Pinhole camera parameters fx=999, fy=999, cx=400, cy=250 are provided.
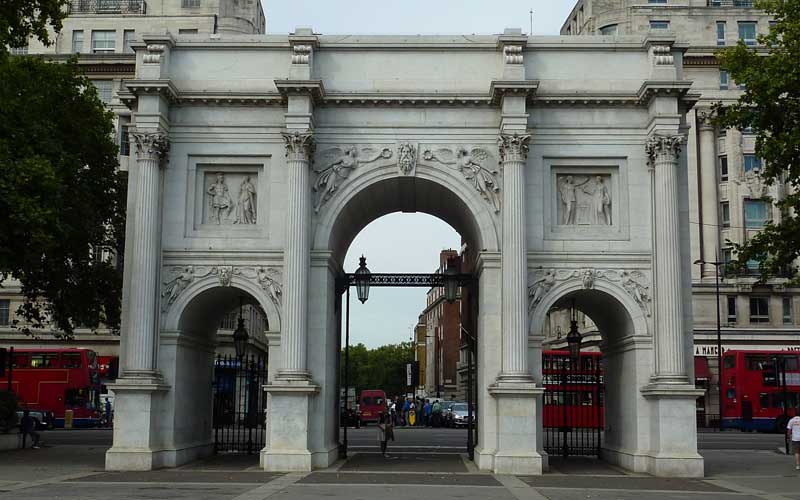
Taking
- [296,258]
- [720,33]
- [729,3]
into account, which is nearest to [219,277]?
[296,258]

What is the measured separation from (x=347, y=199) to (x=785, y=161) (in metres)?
14.2

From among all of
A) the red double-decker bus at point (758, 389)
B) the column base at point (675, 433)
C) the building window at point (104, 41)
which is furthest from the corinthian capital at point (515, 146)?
the building window at point (104, 41)

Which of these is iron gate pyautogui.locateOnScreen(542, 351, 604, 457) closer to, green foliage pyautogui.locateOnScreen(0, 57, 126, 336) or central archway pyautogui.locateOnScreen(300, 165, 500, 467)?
central archway pyautogui.locateOnScreen(300, 165, 500, 467)

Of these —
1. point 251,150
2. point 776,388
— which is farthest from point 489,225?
point 776,388

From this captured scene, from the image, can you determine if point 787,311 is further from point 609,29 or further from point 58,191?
point 58,191

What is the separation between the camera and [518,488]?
2319 cm

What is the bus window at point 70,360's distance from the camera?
5594 cm

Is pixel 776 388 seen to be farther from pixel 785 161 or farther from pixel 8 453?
pixel 8 453

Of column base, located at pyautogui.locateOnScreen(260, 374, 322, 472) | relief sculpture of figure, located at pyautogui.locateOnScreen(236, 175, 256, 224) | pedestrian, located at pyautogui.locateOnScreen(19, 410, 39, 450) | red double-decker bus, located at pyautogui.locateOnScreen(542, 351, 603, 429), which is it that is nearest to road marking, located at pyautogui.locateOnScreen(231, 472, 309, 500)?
column base, located at pyautogui.locateOnScreen(260, 374, 322, 472)

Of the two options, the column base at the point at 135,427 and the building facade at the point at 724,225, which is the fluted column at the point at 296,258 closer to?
the column base at the point at 135,427

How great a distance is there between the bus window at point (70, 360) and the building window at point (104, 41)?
25.4 metres

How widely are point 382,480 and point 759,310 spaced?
4829 cm

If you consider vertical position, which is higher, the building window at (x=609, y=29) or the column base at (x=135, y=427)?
the building window at (x=609, y=29)

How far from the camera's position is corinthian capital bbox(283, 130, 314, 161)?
2909cm
